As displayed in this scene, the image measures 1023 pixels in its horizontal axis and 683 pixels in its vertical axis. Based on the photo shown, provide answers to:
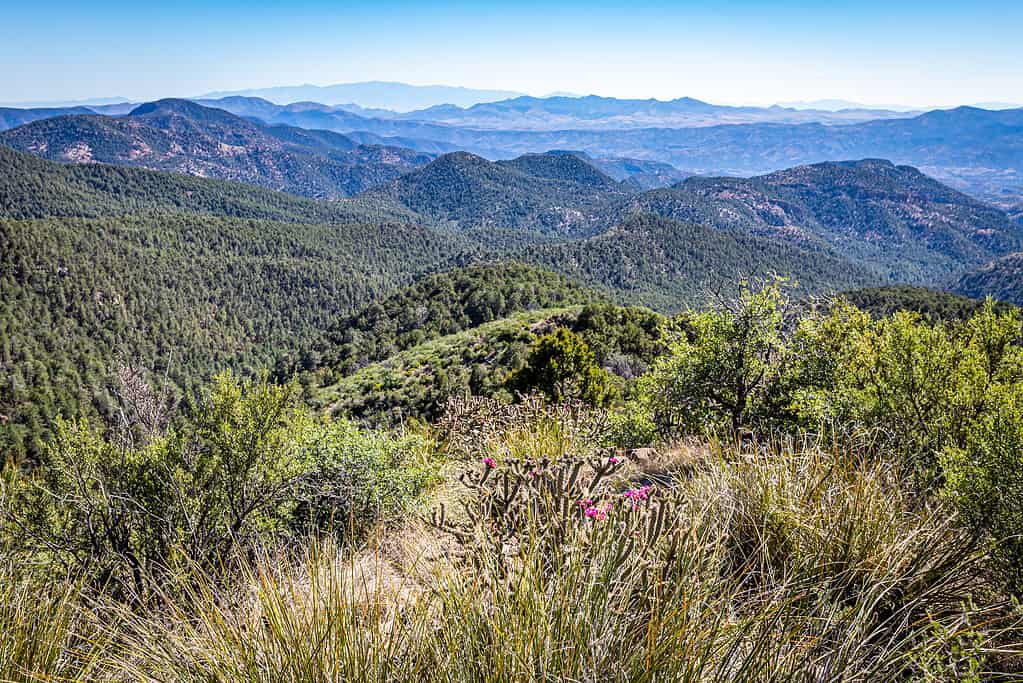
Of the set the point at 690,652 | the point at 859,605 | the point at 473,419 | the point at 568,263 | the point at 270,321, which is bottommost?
the point at 270,321

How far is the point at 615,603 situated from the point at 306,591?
139 centimetres

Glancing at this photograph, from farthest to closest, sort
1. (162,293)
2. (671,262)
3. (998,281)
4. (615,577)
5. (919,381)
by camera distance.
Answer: (671,262)
(998,281)
(162,293)
(919,381)
(615,577)

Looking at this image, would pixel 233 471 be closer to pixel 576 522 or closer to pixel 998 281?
pixel 576 522

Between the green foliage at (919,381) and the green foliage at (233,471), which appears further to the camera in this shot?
the green foliage at (233,471)

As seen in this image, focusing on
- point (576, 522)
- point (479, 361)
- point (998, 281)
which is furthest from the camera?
point (998, 281)

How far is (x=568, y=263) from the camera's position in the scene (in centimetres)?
15025

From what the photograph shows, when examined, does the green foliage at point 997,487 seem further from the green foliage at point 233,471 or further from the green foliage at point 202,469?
the green foliage at point 202,469

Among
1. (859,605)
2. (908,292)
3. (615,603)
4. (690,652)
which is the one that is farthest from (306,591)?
Answer: (908,292)

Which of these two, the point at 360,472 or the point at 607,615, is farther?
the point at 360,472


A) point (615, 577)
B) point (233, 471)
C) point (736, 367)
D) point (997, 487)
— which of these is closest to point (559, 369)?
point (736, 367)

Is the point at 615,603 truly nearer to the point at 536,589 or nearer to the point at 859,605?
the point at 536,589

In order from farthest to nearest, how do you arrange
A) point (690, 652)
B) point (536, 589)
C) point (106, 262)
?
point (106, 262) < point (536, 589) < point (690, 652)

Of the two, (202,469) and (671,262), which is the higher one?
(202,469)

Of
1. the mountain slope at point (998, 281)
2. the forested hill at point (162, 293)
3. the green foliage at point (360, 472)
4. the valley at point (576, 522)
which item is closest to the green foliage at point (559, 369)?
the valley at point (576, 522)
